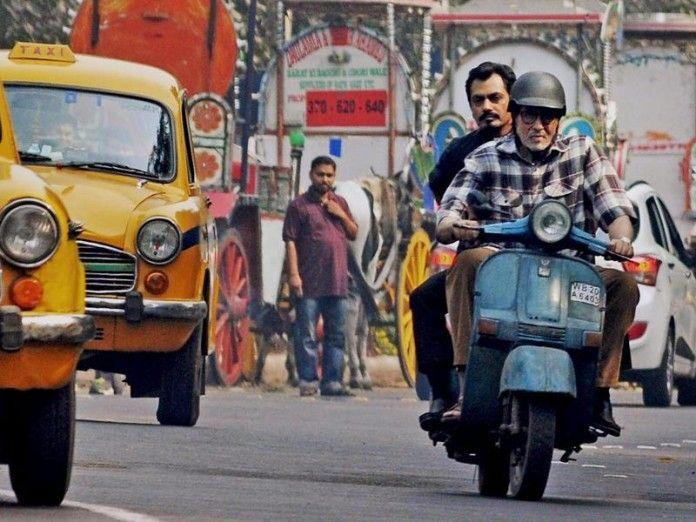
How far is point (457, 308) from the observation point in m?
10.9

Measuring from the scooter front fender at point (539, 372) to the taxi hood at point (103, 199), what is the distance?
182 inches

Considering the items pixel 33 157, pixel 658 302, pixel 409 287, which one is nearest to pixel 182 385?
pixel 33 157

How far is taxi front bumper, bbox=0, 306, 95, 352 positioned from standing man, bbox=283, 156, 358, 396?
1428 cm

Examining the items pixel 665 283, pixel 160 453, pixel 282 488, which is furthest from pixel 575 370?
pixel 665 283

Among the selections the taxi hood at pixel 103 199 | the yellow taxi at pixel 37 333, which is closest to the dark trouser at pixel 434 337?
the yellow taxi at pixel 37 333

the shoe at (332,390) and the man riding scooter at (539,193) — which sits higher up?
the man riding scooter at (539,193)

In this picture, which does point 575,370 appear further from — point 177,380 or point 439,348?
point 177,380

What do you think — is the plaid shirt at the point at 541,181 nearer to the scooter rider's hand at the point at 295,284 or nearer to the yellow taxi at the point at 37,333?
the yellow taxi at the point at 37,333

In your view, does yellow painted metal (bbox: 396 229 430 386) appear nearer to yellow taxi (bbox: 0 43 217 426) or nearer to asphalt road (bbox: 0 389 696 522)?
asphalt road (bbox: 0 389 696 522)

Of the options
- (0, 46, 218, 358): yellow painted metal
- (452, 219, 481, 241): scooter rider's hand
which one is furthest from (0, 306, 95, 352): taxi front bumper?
(0, 46, 218, 358): yellow painted metal

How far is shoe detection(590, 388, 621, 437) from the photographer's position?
35.2 ft

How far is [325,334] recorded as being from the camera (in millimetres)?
24250

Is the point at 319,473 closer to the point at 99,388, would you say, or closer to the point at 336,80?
the point at 99,388

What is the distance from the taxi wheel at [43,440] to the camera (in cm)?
933
